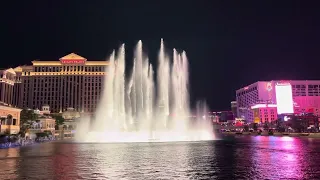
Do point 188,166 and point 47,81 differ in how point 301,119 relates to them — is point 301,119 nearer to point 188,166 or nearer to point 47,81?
point 47,81

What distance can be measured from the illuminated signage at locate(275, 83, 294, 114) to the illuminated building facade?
105 metres

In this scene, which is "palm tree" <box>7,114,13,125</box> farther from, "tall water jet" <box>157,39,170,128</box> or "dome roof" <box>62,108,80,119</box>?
"dome roof" <box>62,108,80,119</box>

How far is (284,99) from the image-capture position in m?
184

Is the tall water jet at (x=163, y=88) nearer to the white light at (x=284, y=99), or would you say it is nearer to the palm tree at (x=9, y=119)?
the palm tree at (x=9, y=119)

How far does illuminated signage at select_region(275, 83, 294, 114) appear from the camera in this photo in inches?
7151

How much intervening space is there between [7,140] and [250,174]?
40.1m

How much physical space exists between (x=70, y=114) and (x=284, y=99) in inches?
4844

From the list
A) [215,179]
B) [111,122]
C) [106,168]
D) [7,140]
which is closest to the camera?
[215,179]

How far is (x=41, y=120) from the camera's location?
9038 cm

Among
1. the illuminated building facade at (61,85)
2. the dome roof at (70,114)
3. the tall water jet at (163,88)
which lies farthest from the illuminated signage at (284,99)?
the tall water jet at (163,88)

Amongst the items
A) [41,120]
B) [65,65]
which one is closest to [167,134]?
[41,120]

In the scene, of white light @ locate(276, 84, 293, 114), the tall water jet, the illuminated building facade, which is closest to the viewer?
the tall water jet

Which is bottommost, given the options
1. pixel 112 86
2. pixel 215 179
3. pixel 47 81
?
pixel 215 179

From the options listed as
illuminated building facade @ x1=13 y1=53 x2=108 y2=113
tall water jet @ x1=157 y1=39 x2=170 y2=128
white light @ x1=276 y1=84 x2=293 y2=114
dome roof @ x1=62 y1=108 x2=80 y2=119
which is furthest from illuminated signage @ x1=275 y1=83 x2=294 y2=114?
tall water jet @ x1=157 y1=39 x2=170 y2=128
